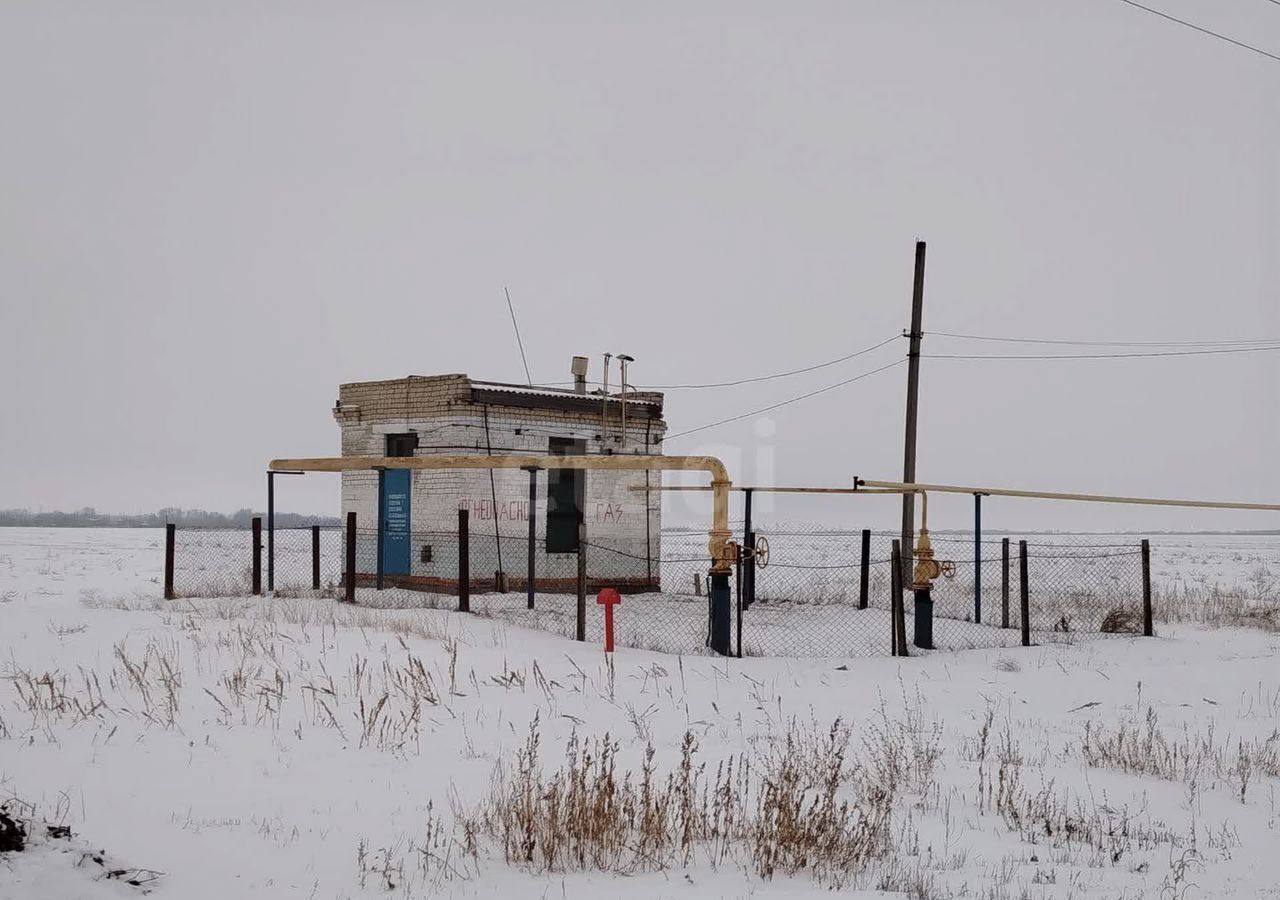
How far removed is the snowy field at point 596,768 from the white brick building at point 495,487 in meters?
7.63

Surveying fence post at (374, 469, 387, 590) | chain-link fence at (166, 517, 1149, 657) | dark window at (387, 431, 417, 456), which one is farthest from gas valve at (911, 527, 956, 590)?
dark window at (387, 431, 417, 456)

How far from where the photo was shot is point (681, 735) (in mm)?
8602

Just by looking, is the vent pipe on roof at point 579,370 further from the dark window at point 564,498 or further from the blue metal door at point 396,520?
the blue metal door at point 396,520

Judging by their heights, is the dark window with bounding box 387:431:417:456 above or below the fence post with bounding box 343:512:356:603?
above

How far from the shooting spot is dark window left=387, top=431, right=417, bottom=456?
21797mm

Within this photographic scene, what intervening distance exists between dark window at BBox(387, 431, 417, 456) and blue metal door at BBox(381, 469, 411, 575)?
1.35 ft

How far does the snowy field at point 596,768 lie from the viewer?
17.6 feet

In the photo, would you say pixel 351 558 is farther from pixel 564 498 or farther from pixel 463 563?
pixel 564 498

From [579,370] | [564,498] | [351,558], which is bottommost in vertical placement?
[351,558]

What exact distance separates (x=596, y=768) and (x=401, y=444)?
1584 centimetres

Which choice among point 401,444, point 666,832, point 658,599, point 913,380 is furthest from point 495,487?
point 666,832

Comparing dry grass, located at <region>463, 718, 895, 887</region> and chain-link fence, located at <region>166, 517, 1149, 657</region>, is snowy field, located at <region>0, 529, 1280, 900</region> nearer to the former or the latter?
dry grass, located at <region>463, 718, 895, 887</region>

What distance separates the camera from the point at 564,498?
2266 centimetres

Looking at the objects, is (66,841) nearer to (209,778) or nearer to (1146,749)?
(209,778)
